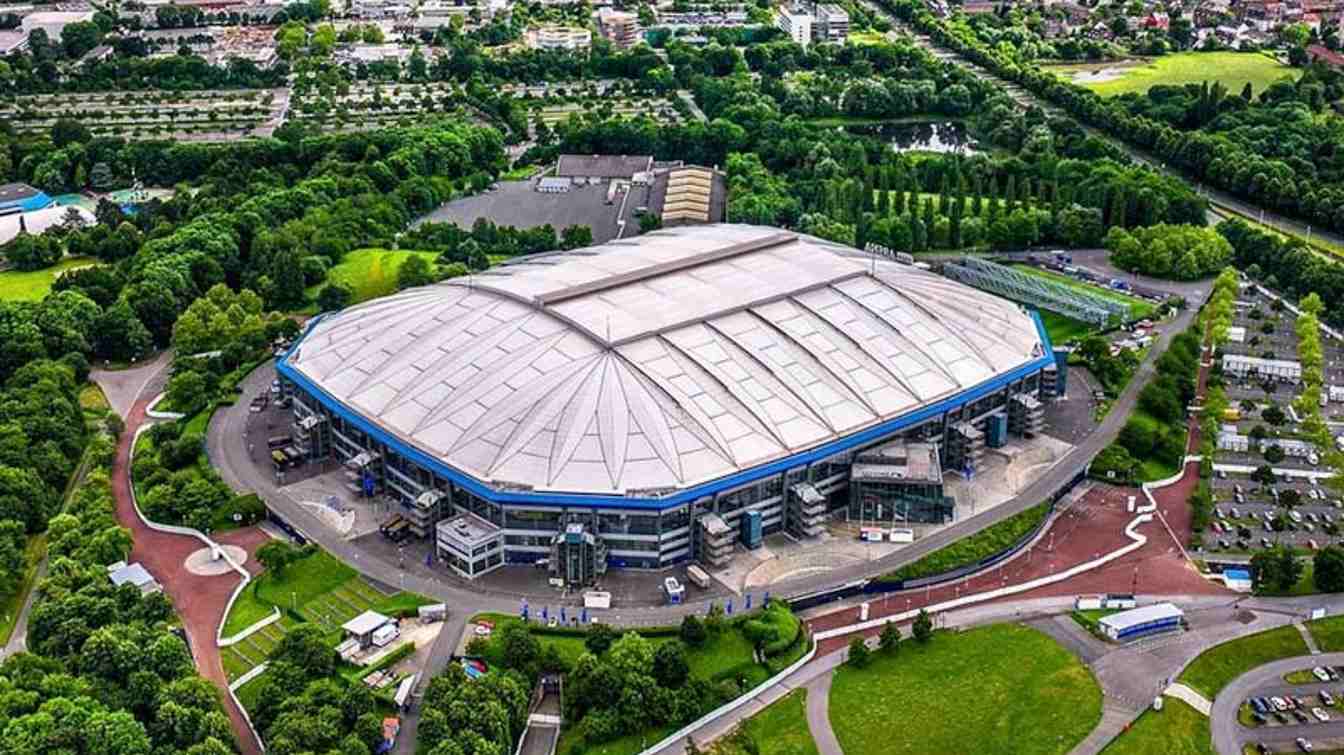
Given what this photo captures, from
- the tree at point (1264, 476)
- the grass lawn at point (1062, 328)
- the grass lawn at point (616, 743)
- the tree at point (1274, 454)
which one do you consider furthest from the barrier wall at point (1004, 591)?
the grass lawn at point (1062, 328)

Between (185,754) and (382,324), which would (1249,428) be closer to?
(382,324)

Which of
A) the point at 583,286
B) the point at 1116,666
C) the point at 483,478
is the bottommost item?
the point at 1116,666

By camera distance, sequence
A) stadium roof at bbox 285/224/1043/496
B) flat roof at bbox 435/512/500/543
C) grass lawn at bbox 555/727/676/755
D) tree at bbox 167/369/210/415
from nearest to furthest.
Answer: grass lawn at bbox 555/727/676/755
flat roof at bbox 435/512/500/543
stadium roof at bbox 285/224/1043/496
tree at bbox 167/369/210/415

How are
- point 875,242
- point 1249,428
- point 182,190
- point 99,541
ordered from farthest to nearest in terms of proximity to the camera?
point 182,190
point 875,242
point 1249,428
point 99,541

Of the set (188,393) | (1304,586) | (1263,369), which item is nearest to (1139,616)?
(1304,586)

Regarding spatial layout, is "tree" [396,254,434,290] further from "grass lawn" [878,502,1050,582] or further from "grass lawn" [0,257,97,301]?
"grass lawn" [878,502,1050,582]

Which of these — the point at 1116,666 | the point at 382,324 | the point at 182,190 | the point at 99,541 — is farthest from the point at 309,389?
the point at 182,190

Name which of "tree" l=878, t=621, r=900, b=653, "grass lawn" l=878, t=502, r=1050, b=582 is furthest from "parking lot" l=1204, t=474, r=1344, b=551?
"tree" l=878, t=621, r=900, b=653
